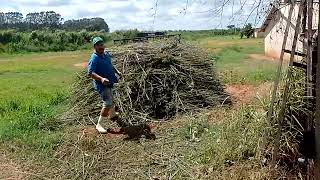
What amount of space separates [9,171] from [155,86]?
366 cm

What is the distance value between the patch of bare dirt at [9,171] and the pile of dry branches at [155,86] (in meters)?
2.23

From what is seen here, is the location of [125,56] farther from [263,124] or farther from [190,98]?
[263,124]

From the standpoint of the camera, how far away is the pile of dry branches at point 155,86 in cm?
950

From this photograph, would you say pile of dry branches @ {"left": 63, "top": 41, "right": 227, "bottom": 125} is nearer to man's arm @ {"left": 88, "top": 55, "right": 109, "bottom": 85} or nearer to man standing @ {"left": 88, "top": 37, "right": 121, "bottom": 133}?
man standing @ {"left": 88, "top": 37, "right": 121, "bottom": 133}

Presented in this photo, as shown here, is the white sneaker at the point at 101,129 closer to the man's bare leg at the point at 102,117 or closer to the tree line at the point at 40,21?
the man's bare leg at the point at 102,117

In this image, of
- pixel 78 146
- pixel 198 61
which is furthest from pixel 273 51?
pixel 78 146

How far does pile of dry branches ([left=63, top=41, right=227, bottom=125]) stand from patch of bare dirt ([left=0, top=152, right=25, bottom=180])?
2.23 m

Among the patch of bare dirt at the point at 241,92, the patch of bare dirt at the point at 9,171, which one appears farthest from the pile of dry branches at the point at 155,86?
the patch of bare dirt at the point at 9,171

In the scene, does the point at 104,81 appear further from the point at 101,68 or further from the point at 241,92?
the point at 241,92

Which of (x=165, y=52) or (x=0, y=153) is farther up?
(x=165, y=52)

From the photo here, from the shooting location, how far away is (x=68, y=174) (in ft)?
21.9

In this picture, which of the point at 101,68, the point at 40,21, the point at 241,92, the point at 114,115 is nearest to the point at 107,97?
the point at 101,68

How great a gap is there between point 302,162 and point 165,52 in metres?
5.18

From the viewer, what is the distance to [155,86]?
32.2ft
